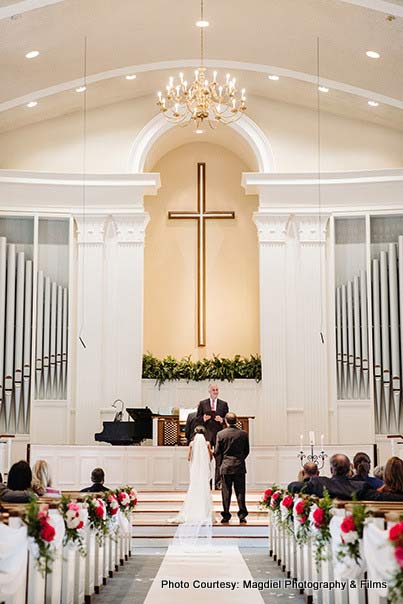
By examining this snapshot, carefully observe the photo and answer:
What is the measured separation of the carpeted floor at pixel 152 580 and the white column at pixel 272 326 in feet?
17.5

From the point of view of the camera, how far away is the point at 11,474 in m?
7.15

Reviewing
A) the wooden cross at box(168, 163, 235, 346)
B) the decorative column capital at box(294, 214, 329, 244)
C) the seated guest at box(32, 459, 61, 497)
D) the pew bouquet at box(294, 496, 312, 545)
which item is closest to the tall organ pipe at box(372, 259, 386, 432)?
the decorative column capital at box(294, 214, 329, 244)

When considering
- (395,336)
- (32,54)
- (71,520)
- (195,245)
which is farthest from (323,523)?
(195,245)

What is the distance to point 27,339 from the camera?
626 inches

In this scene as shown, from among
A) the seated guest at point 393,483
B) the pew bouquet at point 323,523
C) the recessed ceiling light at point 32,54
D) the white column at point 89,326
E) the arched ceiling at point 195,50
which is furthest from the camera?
the white column at point 89,326

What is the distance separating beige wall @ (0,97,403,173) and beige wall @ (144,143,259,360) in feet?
4.73

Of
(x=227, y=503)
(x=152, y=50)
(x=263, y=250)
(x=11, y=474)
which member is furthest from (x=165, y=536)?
(x=152, y=50)

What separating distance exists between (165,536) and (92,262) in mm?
6263

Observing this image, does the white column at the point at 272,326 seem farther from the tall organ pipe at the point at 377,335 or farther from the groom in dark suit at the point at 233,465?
the groom in dark suit at the point at 233,465

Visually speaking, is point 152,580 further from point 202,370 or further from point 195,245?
point 195,245

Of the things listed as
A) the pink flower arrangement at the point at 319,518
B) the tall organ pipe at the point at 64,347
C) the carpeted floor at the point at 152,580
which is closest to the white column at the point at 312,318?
the tall organ pipe at the point at 64,347

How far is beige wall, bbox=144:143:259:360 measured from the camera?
17.3m

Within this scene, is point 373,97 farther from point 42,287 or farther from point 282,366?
point 42,287

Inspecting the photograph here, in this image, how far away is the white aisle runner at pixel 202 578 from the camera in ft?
23.9
